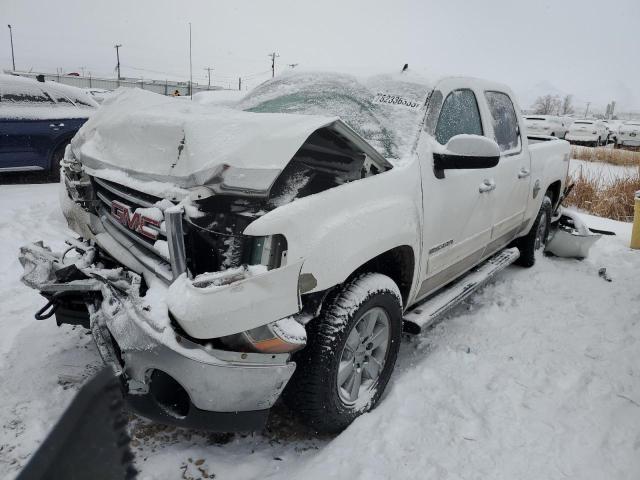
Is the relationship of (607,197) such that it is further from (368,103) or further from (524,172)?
(368,103)

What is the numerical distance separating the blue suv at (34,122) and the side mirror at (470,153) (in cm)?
642

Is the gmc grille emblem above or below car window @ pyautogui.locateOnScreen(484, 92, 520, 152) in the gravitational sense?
below

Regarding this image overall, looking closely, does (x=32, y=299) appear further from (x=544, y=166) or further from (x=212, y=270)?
(x=544, y=166)

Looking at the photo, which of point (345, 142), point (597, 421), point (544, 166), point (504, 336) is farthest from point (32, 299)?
point (544, 166)

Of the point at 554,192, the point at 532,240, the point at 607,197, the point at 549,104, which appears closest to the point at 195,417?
the point at 532,240

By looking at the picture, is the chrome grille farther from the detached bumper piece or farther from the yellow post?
the yellow post

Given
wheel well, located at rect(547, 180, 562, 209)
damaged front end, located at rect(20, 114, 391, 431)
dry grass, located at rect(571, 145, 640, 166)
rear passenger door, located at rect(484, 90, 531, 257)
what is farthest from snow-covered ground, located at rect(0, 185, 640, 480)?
dry grass, located at rect(571, 145, 640, 166)

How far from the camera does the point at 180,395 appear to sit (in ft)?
6.26

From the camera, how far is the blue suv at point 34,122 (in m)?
Answer: 6.73

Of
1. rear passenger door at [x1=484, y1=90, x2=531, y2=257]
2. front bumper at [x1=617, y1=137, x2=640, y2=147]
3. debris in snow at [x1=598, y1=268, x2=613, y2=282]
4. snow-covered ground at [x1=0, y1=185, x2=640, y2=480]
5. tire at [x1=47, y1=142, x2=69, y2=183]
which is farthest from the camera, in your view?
front bumper at [x1=617, y1=137, x2=640, y2=147]

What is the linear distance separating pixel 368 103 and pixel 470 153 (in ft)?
2.51

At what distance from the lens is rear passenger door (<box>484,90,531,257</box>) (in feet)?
11.5

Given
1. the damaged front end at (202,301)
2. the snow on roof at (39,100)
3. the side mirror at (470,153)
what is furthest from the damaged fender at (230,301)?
the snow on roof at (39,100)

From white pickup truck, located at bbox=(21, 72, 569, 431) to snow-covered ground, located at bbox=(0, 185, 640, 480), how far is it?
239 millimetres
